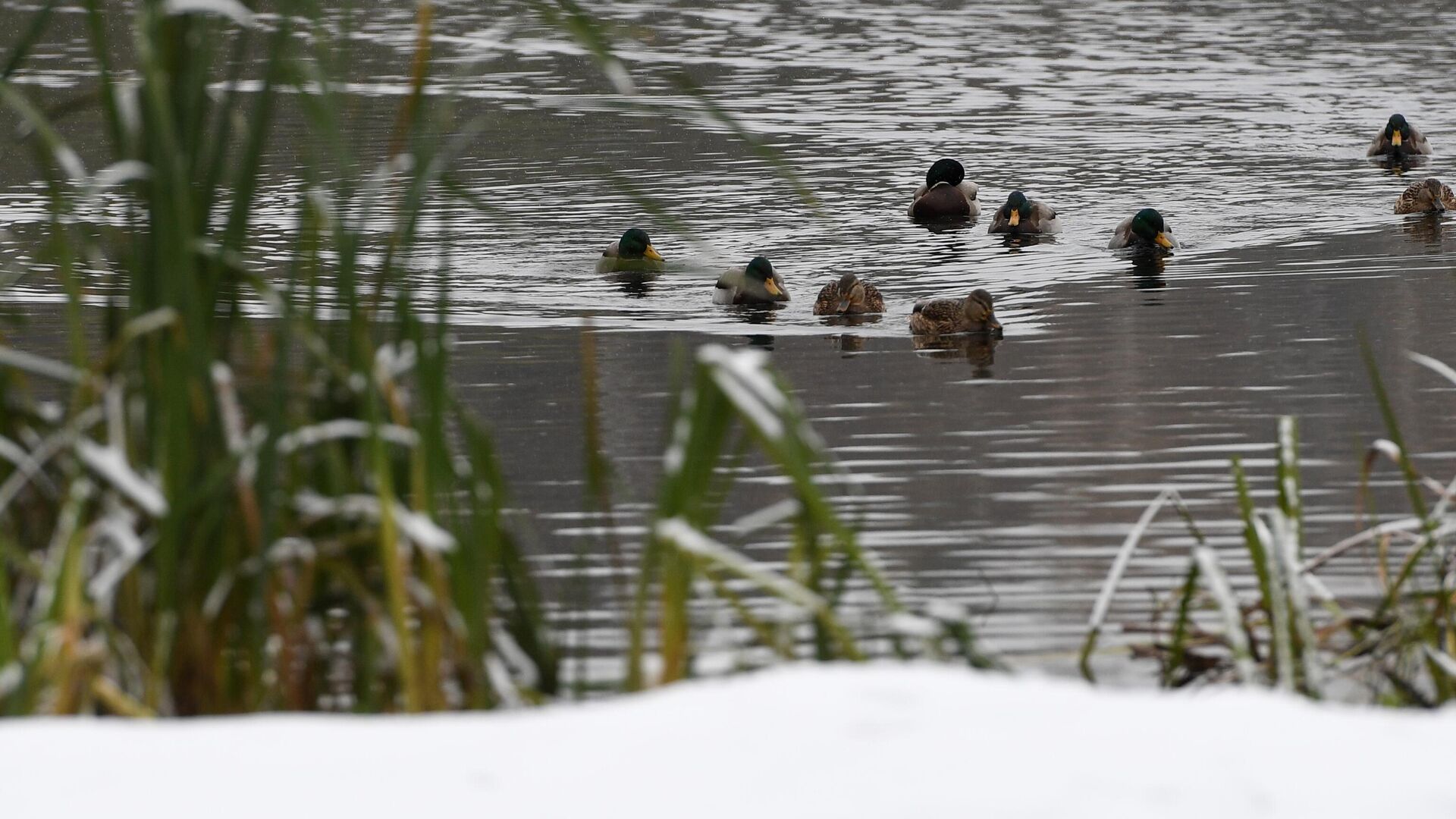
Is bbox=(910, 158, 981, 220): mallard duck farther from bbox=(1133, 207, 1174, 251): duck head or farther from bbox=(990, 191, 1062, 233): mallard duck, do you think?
bbox=(1133, 207, 1174, 251): duck head

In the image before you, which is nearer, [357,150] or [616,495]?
[616,495]

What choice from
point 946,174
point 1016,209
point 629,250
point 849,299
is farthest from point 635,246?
point 946,174

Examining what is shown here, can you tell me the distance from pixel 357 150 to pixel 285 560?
1595cm

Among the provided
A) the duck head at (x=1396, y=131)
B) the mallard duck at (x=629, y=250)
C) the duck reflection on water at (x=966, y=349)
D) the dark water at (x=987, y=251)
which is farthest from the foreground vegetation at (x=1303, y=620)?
the duck head at (x=1396, y=131)

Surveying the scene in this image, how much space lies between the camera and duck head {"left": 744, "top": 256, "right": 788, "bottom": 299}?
13180 mm

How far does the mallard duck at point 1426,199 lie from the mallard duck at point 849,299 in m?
5.19

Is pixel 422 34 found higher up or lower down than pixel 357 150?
higher up

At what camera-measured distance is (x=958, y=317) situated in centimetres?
1170

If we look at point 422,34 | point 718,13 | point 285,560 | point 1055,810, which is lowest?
point 718,13

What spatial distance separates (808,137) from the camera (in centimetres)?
2041

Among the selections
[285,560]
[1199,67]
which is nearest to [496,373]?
[285,560]

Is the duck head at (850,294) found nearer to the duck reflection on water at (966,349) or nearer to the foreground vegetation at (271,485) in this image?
the duck reflection on water at (966,349)

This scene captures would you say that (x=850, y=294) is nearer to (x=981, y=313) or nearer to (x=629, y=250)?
(x=981, y=313)

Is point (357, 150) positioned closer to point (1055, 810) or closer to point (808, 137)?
point (808, 137)
